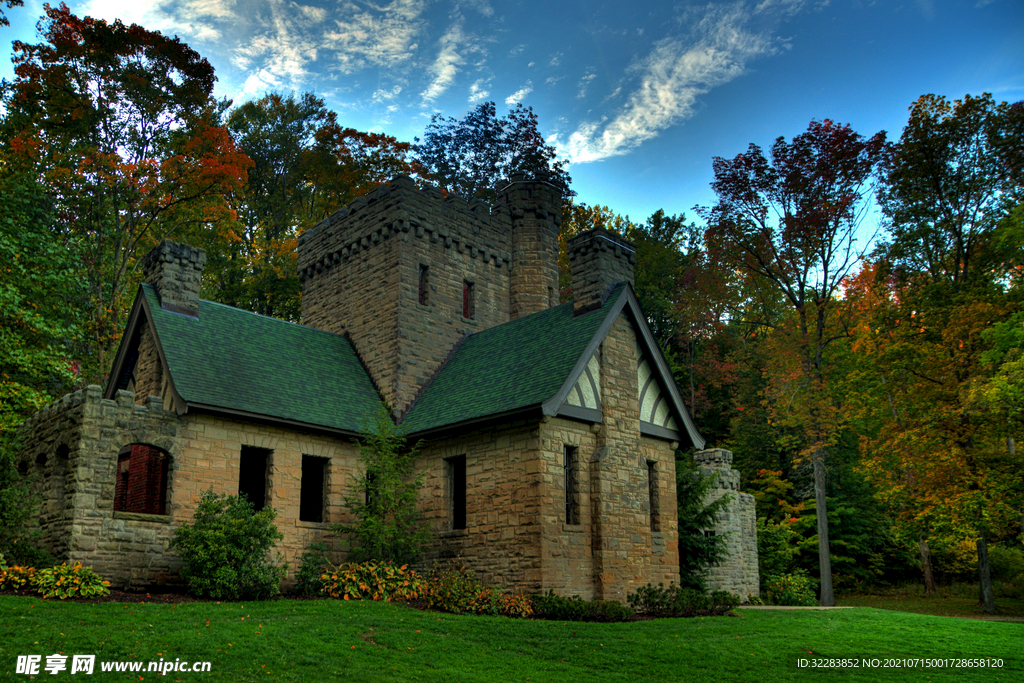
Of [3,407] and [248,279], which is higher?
[248,279]

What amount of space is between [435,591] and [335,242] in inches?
504

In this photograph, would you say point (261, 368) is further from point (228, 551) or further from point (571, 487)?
point (571, 487)

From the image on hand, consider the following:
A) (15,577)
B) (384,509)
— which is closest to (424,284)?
(384,509)

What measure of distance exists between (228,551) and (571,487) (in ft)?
22.0

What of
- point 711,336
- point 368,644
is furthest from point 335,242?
point 711,336

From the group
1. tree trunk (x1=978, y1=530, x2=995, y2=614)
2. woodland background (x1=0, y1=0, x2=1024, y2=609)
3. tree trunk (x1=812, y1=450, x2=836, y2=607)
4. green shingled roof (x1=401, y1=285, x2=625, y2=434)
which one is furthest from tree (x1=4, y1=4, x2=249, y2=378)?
tree trunk (x1=978, y1=530, x2=995, y2=614)

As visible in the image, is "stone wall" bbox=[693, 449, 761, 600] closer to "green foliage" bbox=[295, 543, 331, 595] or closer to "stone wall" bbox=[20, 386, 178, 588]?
"green foliage" bbox=[295, 543, 331, 595]

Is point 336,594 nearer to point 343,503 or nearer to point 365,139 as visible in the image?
point 343,503

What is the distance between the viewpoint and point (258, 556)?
1376cm

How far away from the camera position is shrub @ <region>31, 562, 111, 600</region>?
1175 centimetres

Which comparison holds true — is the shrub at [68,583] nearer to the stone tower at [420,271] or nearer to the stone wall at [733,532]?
the stone tower at [420,271]

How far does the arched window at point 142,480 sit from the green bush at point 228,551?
179 centimetres

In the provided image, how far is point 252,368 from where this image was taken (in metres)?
17.4

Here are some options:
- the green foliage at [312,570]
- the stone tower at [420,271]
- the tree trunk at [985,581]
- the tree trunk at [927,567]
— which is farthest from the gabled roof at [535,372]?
the tree trunk at [927,567]
